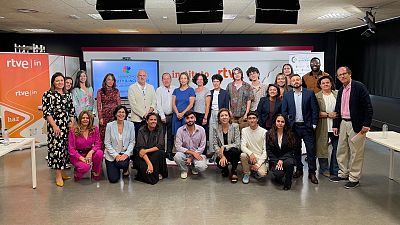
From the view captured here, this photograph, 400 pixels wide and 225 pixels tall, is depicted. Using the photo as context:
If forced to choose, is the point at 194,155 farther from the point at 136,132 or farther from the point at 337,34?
the point at 337,34

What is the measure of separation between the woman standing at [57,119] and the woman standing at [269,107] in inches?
100

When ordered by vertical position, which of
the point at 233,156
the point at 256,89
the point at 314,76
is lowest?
the point at 233,156

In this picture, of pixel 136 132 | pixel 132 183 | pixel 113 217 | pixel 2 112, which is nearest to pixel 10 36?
pixel 2 112

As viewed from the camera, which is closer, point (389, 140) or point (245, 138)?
point (389, 140)

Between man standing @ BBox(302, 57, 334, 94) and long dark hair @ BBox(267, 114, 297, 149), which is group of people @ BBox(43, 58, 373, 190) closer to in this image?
long dark hair @ BBox(267, 114, 297, 149)

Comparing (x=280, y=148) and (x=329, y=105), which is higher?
(x=329, y=105)

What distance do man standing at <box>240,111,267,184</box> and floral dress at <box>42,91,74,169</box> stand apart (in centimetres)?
228

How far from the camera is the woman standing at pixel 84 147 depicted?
4.84 metres

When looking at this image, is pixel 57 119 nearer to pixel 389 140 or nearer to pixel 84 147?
pixel 84 147

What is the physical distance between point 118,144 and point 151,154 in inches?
18.1

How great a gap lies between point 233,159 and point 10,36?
9.24 metres

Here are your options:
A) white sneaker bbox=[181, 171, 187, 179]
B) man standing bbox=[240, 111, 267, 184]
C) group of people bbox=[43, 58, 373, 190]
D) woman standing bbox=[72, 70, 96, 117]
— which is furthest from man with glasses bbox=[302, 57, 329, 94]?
woman standing bbox=[72, 70, 96, 117]

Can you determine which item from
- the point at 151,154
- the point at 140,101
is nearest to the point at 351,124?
the point at 151,154

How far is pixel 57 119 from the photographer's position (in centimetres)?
480
